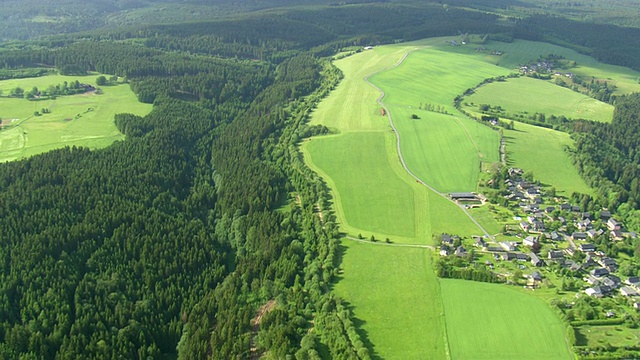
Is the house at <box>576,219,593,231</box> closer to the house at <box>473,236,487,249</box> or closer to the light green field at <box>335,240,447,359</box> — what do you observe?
the house at <box>473,236,487,249</box>

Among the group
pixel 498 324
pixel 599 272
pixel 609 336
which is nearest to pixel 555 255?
pixel 599 272

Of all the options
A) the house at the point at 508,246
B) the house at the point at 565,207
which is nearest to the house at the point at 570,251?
the house at the point at 508,246

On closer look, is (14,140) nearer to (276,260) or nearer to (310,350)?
(276,260)

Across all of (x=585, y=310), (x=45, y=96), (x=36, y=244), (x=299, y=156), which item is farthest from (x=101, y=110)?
(x=585, y=310)

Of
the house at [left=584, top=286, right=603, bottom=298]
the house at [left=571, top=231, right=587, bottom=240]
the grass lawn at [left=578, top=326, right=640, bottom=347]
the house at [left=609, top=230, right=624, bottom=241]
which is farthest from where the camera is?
the house at [left=609, top=230, right=624, bottom=241]

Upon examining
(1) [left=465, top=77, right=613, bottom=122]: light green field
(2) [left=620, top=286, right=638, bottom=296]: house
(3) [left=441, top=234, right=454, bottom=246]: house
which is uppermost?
(1) [left=465, top=77, right=613, bottom=122]: light green field

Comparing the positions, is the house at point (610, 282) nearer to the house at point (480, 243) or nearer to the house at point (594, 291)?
the house at point (594, 291)

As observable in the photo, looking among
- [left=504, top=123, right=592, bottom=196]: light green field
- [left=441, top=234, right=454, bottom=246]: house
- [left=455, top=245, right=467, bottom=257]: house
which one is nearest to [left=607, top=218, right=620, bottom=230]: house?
[left=504, top=123, right=592, bottom=196]: light green field
